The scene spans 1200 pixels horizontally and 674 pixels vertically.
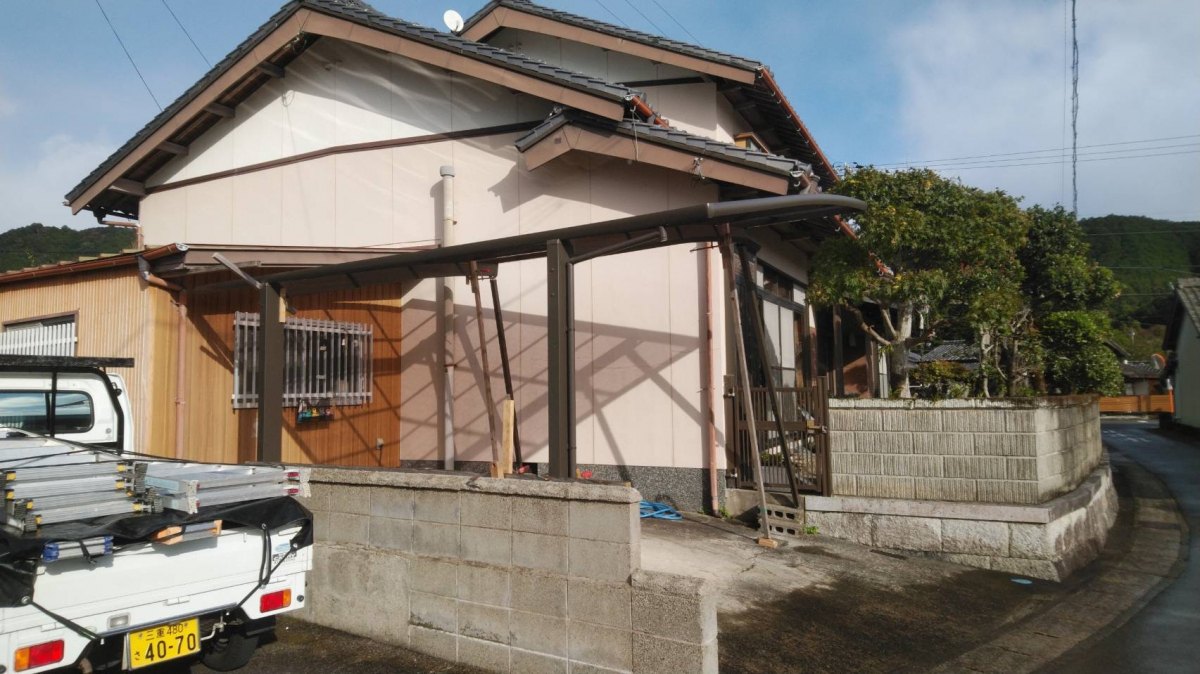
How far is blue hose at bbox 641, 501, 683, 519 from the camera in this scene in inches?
328

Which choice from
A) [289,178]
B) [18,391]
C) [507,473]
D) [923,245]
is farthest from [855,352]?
[18,391]

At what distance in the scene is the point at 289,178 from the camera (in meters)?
11.2

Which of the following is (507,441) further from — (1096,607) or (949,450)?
Answer: (1096,607)

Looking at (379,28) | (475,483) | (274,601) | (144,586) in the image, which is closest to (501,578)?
(475,483)

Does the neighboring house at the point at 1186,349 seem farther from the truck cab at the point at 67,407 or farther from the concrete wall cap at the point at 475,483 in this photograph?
the truck cab at the point at 67,407

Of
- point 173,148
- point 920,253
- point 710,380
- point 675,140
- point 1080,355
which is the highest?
point 173,148

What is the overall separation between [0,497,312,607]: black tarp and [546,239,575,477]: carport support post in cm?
170

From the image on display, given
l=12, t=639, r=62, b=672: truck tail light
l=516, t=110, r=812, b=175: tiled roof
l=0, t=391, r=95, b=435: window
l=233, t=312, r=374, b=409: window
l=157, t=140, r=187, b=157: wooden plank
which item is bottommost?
l=12, t=639, r=62, b=672: truck tail light

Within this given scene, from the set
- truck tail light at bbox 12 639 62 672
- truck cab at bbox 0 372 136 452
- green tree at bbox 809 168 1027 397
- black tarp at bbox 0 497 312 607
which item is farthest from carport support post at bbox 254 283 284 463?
green tree at bbox 809 168 1027 397

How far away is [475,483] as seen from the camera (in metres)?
4.99

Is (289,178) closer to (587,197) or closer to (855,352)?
(587,197)

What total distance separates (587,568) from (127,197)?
12068 millimetres

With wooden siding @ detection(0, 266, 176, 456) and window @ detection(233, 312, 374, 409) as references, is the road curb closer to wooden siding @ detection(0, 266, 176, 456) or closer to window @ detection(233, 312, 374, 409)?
window @ detection(233, 312, 374, 409)

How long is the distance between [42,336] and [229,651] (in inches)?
243
